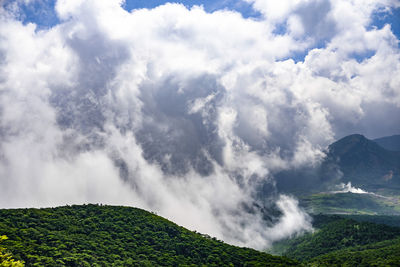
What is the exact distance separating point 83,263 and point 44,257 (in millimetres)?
19048

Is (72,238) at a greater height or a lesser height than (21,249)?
greater

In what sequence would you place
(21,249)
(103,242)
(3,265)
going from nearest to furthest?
(3,265) → (21,249) → (103,242)

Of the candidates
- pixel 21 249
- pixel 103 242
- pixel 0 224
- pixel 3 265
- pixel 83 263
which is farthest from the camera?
pixel 103 242

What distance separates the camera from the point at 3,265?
221ft

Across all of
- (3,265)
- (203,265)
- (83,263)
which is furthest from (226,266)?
(3,265)

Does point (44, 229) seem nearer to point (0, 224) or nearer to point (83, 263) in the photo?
point (0, 224)

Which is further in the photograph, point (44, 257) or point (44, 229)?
point (44, 229)

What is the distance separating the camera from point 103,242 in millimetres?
196125

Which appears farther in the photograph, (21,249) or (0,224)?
(0,224)

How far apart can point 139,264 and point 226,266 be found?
57245 mm

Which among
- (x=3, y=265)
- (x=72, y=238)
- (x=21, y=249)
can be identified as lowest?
(x=3, y=265)

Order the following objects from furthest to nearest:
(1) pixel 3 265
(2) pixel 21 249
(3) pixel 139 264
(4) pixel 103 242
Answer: (4) pixel 103 242 → (3) pixel 139 264 → (2) pixel 21 249 → (1) pixel 3 265

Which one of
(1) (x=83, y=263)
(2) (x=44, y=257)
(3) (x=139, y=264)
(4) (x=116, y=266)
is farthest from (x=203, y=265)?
(2) (x=44, y=257)

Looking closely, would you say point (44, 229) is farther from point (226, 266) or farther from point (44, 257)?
point (226, 266)
